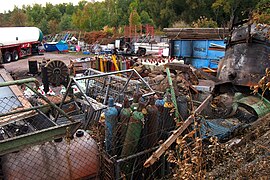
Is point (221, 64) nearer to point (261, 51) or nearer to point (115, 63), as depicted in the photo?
point (261, 51)

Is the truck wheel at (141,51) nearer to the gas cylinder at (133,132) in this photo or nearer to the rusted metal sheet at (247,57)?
the rusted metal sheet at (247,57)

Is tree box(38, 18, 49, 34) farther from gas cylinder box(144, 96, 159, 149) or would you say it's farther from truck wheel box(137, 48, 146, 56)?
gas cylinder box(144, 96, 159, 149)

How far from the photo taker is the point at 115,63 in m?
12.5

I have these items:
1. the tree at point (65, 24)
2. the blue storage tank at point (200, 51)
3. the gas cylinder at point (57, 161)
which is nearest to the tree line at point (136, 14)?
the tree at point (65, 24)

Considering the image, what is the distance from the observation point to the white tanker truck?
17391 millimetres

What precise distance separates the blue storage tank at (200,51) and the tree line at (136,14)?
651cm

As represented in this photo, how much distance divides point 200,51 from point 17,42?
13.1 metres

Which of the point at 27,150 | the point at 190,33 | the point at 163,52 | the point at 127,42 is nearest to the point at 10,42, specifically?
the point at 127,42

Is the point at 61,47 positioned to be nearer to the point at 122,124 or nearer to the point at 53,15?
the point at 122,124

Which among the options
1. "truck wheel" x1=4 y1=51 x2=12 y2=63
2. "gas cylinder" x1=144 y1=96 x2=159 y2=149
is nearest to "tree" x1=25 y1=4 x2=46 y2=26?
"truck wheel" x1=4 y1=51 x2=12 y2=63

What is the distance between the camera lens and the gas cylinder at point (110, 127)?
3.58 metres

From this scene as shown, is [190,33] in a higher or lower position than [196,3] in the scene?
lower

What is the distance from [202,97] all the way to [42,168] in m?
4.31

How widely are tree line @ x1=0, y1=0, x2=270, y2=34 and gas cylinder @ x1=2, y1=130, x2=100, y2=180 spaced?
54.1 ft
